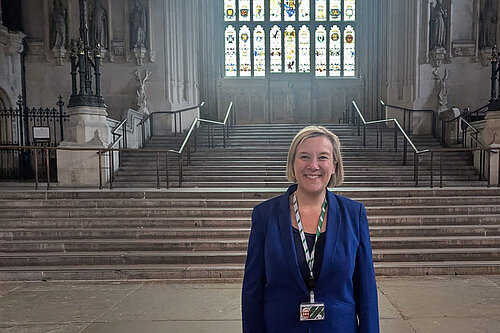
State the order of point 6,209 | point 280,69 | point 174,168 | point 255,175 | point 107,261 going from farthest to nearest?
point 280,69 < point 174,168 < point 255,175 < point 6,209 < point 107,261

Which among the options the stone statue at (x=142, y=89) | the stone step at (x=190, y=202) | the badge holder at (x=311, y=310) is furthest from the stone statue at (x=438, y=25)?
the badge holder at (x=311, y=310)

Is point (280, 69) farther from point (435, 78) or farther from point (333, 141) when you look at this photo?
point (333, 141)

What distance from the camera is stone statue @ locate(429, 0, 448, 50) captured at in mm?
15344

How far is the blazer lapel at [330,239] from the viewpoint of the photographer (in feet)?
5.77

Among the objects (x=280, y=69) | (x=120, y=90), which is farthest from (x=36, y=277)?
(x=280, y=69)

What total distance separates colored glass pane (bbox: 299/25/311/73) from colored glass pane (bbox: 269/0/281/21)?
1.41 m

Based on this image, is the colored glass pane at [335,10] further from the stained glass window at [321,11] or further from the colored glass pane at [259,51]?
the colored glass pane at [259,51]

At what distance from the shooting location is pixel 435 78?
15633mm

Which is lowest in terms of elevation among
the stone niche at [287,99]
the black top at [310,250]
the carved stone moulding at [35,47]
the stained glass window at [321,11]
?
the black top at [310,250]

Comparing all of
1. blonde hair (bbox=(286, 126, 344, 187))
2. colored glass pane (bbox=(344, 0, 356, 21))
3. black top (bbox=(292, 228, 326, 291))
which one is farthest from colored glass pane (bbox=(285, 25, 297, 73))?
black top (bbox=(292, 228, 326, 291))

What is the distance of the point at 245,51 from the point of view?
67.3 feet

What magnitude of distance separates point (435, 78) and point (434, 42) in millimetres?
1376

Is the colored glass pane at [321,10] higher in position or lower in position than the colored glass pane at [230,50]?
higher

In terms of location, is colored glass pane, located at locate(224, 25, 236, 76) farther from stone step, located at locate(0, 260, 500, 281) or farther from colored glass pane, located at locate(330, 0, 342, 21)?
stone step, located at locate(0, 260, 500, 281)
